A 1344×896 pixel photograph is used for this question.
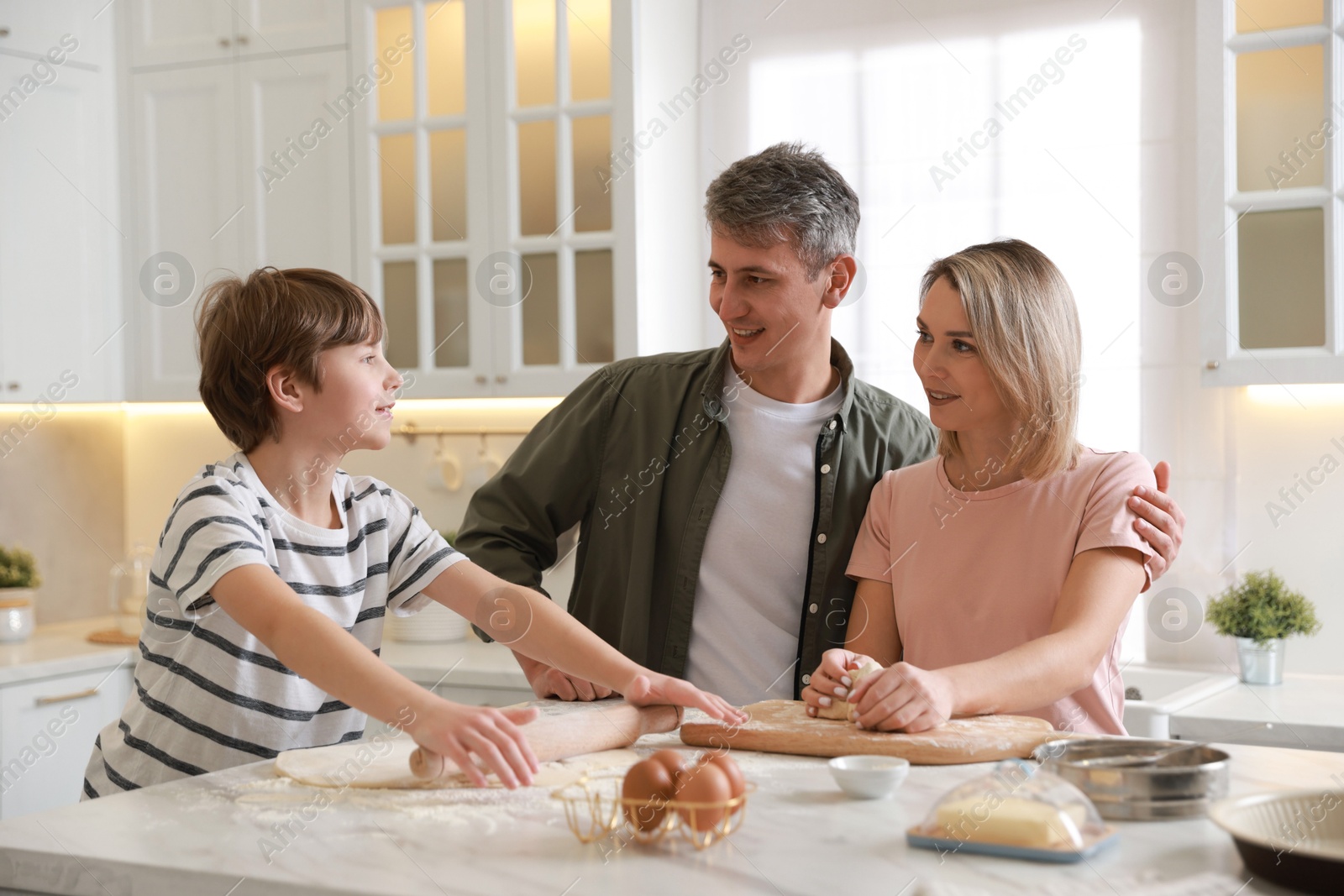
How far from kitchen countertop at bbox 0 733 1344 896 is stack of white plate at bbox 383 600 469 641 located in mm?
1973

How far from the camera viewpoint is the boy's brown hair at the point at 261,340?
1.40 metres

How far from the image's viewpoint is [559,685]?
59.6 inches

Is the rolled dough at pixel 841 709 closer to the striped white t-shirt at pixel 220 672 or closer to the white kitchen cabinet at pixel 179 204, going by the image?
the striped white t-shirt at pixel 220 672

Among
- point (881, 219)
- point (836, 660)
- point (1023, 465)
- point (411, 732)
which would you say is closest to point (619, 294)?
point (881, 219)

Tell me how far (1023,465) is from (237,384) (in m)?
0.97

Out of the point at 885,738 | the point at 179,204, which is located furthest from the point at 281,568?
the point at 179,204

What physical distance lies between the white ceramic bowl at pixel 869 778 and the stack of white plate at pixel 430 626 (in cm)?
213

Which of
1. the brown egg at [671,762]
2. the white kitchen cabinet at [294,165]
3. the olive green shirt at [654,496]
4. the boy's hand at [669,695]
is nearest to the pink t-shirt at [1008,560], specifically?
the olive green shirt at [654,496]

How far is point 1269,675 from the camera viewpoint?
247 centimetres

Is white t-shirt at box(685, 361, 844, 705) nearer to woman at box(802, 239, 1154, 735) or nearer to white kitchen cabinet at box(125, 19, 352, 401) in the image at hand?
woman at box(802, 239, 1154, 735)

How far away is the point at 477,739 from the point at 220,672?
45 centimetres

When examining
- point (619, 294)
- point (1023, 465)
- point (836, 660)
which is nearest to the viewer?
point (836, 660)

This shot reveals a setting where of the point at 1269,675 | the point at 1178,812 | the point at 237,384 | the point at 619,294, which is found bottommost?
the point at 1269,675

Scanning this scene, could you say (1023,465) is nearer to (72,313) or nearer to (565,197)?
(565,197)
